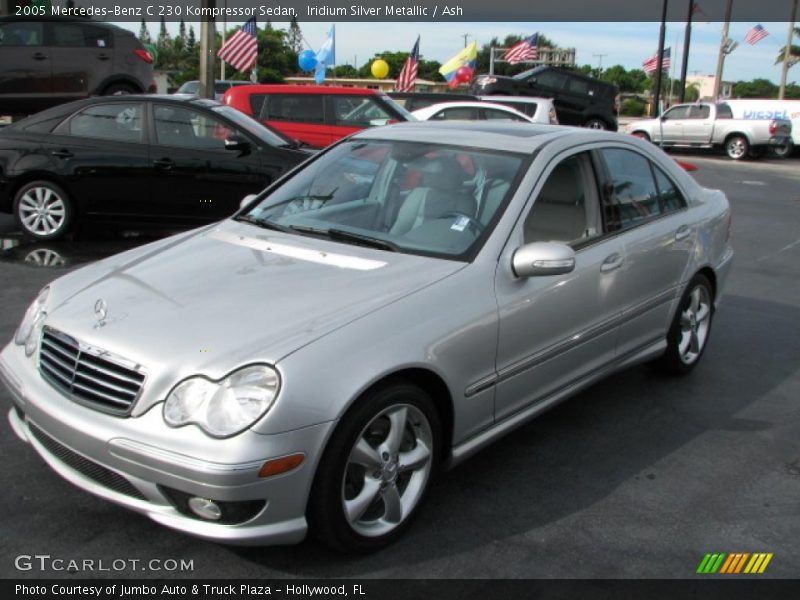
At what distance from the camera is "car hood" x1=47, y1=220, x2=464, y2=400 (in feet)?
9.57

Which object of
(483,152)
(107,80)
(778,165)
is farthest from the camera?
(778,165)

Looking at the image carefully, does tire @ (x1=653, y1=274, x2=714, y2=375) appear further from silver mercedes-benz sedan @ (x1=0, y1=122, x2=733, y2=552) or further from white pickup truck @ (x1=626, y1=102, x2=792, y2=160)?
white pickup truck @ (x1=626, y1=102, x2=792, y2=160)

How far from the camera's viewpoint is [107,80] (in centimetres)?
1407

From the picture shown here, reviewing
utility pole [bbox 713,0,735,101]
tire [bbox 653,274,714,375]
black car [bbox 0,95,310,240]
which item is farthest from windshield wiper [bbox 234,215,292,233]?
utility pole [bbox 713,0,735,101]

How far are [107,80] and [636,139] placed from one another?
11.4 m

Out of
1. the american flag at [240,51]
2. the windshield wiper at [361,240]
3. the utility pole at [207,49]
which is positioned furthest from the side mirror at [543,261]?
the american flag at [240,51]

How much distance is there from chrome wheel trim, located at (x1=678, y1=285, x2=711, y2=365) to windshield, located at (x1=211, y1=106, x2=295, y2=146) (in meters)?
4.97

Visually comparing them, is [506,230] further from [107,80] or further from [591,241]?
[107,80]

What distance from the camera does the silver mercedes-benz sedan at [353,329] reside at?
2795mm

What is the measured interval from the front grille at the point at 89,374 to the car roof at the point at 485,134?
2.04 metres

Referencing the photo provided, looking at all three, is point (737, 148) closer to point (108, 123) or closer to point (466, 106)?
point (466, 106)

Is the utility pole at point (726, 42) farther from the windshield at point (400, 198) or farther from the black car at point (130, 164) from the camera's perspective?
the windshield at point (400, 198)

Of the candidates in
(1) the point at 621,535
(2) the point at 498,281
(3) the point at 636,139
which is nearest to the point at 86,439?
(2) the point at 498,281

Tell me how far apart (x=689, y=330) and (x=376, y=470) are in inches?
113
